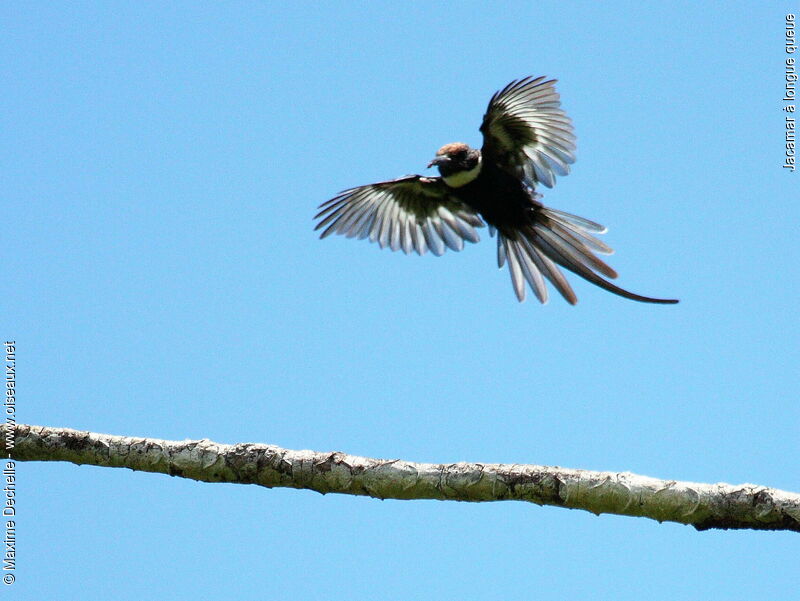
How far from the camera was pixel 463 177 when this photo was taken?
4.93m

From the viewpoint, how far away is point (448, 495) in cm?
277

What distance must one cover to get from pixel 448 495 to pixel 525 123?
253cm

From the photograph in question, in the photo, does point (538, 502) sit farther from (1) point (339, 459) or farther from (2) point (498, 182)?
(2) point (498, 182)

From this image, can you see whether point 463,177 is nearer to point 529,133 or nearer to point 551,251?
point 529,133

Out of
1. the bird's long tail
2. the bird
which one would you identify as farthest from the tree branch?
the bird's long tail

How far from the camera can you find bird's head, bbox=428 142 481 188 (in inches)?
191

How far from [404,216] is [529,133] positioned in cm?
111

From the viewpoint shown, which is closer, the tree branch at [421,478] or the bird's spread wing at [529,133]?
the tree branch at [421,478]

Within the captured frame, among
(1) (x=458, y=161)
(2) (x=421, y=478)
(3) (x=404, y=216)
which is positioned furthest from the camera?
(3) (x=404, y=216)

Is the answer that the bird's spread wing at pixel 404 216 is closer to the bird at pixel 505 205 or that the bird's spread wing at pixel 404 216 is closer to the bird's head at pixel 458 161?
the bird at pixel 505 205

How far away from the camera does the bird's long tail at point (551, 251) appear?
4496 mm

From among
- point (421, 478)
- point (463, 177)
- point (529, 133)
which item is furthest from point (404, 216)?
point (421, 478)

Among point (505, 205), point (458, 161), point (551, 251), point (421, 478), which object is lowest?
point (421, 478)

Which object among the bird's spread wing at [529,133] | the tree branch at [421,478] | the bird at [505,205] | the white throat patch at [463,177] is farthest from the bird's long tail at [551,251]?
the tree branch at [421,478]
